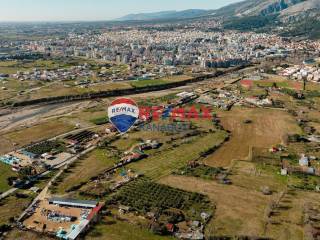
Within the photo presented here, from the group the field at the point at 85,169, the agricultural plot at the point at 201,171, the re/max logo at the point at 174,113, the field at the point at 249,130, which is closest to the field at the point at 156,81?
the re/max logo at the point at 174,113

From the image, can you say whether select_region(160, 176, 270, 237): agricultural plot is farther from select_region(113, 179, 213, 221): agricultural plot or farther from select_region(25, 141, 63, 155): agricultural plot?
select_region(25, 141, 63, 155): agricultural plot

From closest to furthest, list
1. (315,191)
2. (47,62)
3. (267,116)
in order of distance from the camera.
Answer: (315,191) → (267,116) → (47,62)

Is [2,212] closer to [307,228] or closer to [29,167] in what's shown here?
[29,167]

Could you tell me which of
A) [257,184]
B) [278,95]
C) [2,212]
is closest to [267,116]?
[278,95]

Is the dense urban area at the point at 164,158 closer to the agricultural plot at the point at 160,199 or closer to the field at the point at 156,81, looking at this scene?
the agricultural plot at the point at 160,199

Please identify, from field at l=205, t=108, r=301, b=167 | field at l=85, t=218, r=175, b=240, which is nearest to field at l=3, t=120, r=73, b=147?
field at l=205, t=108, r=301, b=167

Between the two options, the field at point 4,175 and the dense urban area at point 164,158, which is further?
the field at point 4,175
